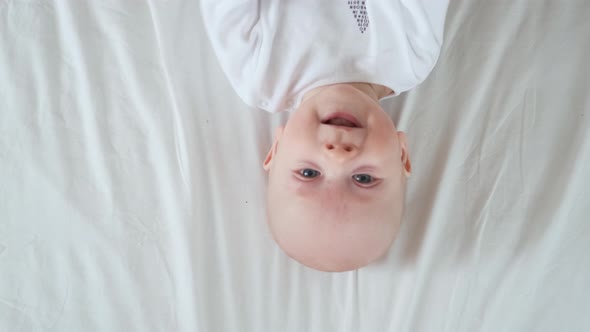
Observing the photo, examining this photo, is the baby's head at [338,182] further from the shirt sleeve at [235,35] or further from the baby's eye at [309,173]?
the shirt sleeve at [235,35]

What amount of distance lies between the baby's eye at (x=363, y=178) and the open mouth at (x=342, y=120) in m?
0.07

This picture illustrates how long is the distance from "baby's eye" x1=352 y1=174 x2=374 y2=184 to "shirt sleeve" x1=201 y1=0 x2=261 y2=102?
0.23m

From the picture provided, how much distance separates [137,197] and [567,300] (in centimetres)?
73

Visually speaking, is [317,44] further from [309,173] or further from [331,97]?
[309,173]

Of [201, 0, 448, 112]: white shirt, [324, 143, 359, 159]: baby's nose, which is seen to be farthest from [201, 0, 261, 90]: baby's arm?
[324, 143, 359, 159]: baby's nose

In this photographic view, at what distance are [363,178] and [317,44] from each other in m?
0.23

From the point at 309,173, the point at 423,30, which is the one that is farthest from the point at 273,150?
the point at 423,30

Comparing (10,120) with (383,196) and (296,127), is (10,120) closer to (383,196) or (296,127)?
(296,127)

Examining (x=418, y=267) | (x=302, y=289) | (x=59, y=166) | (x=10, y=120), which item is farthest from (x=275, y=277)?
(x=10, y=120)

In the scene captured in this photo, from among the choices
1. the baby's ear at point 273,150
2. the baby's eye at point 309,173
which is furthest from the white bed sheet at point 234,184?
the baby's eye at point 309,173

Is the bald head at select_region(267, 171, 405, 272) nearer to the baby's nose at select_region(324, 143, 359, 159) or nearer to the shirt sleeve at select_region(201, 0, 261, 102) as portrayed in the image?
the baby's nose at select_region(324, 143, 359, 159)

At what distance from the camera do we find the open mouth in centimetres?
73

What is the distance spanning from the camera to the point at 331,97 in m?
0.77

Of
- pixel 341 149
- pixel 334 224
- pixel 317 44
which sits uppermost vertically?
pixel 317 44
